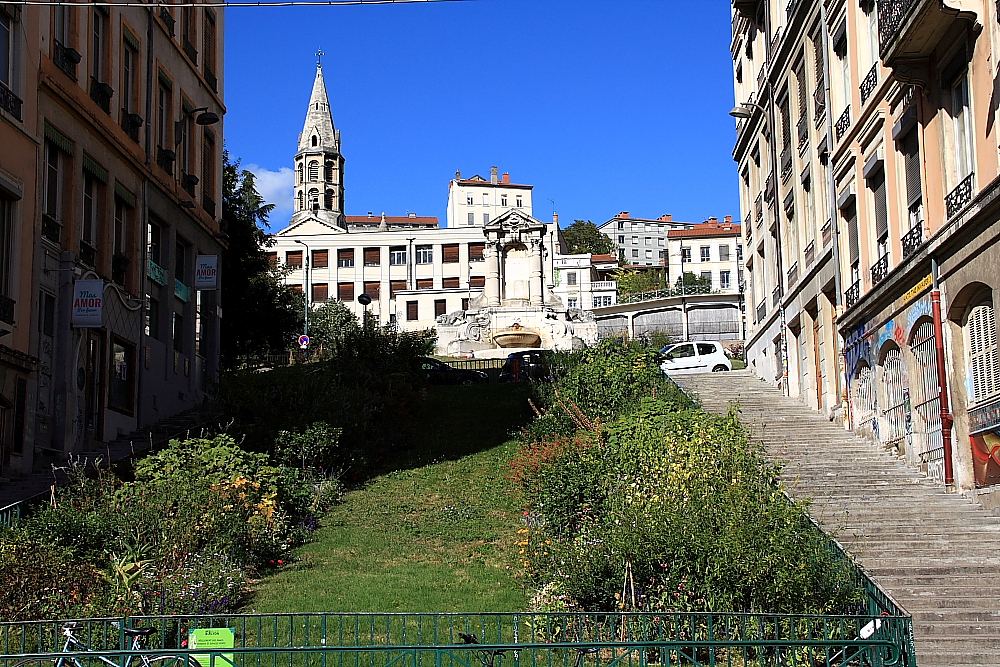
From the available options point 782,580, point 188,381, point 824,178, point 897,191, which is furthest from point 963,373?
point 188,381

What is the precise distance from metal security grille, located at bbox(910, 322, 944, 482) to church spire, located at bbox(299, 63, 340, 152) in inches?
4273

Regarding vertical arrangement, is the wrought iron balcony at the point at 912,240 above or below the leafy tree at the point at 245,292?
below

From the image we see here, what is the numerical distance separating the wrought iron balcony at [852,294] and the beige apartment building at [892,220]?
52mm

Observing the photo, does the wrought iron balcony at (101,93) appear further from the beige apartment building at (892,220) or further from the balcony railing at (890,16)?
the balcony railing at (890,16)

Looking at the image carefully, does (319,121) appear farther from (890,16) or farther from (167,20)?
(890,16)

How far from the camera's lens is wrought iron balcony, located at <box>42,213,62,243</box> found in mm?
23672

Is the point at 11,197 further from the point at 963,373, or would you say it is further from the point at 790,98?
the point at 790,98

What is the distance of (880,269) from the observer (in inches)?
884

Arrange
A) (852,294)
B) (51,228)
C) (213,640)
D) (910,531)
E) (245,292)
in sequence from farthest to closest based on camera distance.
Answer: (245,292), (852,294), (51,228), (910,531), (213,640)

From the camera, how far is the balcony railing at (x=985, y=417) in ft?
54.4

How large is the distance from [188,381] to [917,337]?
20647 millimetres

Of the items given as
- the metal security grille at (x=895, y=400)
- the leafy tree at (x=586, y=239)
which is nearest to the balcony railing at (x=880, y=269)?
the metal security grille at (x=895, y=400)

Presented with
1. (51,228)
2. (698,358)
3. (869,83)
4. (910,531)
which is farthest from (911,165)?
(698,358)

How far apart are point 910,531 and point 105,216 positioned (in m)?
18.9
